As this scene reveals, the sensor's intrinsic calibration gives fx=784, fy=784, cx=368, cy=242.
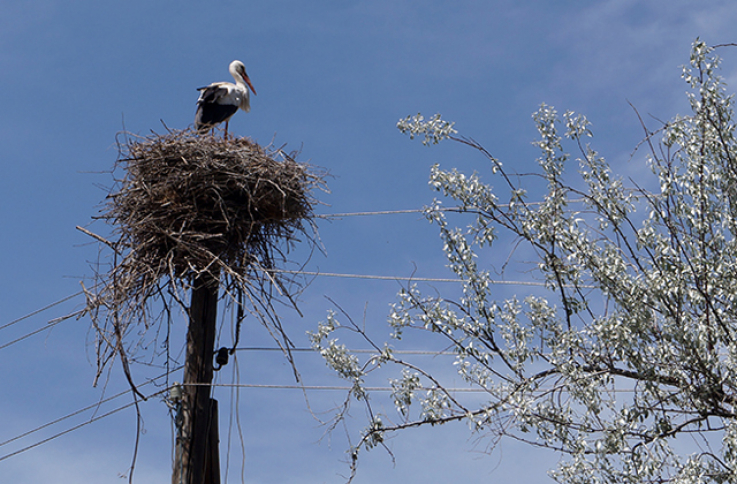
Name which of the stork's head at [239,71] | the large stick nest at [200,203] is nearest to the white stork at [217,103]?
the stork's head at [239,71]

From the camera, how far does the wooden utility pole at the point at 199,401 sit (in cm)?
547

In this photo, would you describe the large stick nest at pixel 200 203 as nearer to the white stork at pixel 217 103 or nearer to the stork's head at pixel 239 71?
the white stork at pixel 217 103

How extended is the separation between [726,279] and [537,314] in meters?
1.36

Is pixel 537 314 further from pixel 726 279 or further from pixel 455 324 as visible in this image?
pixel 726 279

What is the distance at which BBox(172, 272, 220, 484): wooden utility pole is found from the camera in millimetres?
5469

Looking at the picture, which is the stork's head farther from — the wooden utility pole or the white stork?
the wooden utility pole

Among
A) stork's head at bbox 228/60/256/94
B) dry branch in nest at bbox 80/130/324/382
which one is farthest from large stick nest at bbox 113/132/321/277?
stork's head at bbox 228/60/256/94

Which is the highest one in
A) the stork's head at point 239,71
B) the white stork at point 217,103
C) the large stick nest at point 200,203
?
the stork's head at point 239,71

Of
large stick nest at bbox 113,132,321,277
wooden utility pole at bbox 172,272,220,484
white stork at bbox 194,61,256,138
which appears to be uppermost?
white stork at bbox 194,61,256,138

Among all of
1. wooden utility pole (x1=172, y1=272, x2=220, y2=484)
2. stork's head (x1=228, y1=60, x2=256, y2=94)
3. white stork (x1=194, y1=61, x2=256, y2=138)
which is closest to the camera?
wooden utility pole (x1=172, y1=272, x2=220, y2=484)

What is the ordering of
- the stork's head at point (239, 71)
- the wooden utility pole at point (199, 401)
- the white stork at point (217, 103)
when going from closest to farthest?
the wooden utility pole at point (199, 401) → the white stork at point (217, 103) → the stork's head at point (239, 71)

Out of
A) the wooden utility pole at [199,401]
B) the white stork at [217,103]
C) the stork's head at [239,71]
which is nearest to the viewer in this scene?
the wooden utility pole at [199,401]

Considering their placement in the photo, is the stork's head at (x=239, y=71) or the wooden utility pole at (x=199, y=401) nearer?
the wooden utility pole at (x=199, y=401)

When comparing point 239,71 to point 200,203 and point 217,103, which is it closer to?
point 217,103
